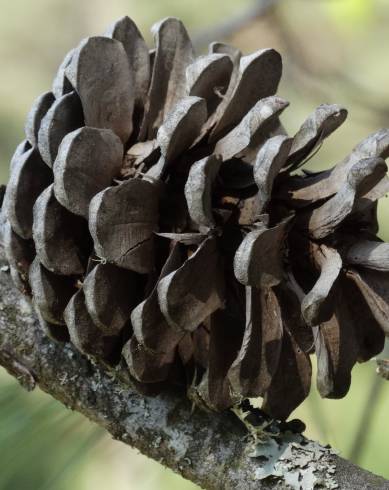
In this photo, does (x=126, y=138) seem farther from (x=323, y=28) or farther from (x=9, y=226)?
(x=323, y=28)

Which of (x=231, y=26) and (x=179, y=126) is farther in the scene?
(x=231, y=26)

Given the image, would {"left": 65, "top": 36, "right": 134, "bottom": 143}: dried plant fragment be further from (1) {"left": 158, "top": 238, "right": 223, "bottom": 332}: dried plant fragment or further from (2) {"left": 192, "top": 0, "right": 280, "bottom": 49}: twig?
(2) {"left": 192, "top": 0, "right": 280, "bottom": 49}: twig

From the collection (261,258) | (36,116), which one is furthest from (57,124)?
(261,258)

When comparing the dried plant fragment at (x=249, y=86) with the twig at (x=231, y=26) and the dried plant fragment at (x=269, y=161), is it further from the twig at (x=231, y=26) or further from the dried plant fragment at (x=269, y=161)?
the twig at (x=231, y=26)

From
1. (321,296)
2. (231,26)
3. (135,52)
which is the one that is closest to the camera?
(321,296)

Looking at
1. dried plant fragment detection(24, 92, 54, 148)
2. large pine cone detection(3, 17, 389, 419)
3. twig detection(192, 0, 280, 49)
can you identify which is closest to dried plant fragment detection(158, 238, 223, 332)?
large pine cone detection(3, 17, 389, 419)

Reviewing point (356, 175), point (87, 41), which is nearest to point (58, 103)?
point (87, 41)

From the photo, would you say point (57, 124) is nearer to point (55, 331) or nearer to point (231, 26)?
point (55, 331)

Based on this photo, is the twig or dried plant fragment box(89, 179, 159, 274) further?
the twig
